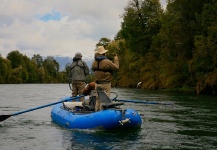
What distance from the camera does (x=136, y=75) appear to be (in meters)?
56.4

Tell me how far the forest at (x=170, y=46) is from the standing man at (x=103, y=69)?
33.9 inches

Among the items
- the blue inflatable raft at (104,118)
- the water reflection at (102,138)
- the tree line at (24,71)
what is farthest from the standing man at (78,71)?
the tree line at (24,71)

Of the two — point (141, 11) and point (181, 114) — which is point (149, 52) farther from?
point (181, 114)

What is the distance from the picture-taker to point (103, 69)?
11414 millimetres

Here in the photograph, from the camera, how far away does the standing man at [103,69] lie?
446 inches

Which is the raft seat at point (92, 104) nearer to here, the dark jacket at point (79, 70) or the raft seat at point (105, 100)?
the raft seat at point (105, 100)

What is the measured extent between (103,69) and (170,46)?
90.4 feet

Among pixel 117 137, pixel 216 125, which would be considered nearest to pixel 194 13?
pixel 216 125

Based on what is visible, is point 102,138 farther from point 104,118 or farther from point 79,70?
point 79,70

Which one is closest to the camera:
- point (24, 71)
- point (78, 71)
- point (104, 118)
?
point (104, 118)

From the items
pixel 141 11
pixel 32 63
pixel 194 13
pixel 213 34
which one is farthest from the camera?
pixel 32 63

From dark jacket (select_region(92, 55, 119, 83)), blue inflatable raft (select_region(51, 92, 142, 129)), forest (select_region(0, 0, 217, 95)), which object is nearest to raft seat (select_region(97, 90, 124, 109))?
blue inflatable raft (select_region(51, 92, 142, 129))

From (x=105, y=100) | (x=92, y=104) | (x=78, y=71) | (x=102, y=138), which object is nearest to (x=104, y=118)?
(x=102, y=138)

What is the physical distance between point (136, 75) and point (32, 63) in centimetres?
7895
